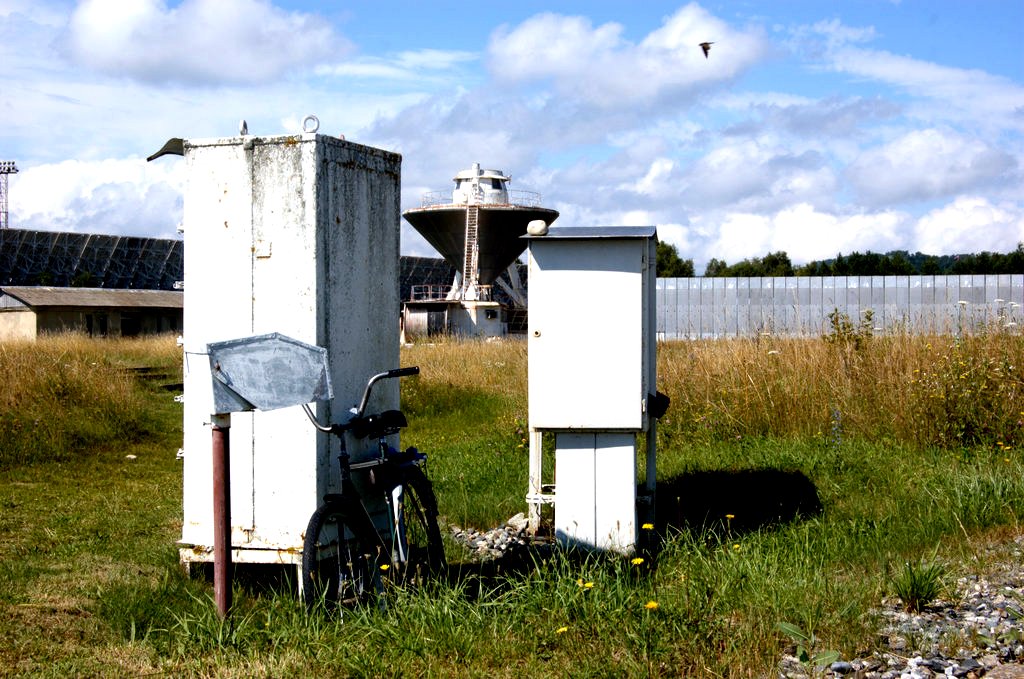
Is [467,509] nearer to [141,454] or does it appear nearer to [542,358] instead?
[542,358]

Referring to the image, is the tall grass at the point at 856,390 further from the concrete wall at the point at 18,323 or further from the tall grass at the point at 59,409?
the concrete wall at the point at 18,323

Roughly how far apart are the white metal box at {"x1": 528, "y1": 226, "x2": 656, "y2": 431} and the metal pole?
97.6 inches

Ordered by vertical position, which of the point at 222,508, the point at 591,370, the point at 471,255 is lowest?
the point at 222,508

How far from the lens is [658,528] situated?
707cm

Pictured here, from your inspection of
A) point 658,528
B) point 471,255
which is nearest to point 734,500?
point 658,528

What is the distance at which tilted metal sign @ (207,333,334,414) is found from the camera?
13.7 feet

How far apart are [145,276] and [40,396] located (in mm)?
45971

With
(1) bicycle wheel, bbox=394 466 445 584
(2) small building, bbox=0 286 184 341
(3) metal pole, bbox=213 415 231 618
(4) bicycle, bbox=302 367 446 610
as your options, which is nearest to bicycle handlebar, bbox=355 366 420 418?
(4) bicycle, bbox=302 367 446 610

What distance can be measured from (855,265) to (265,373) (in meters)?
73.1

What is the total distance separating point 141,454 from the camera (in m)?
11.2

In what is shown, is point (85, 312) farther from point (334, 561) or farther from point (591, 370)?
point (334, 561)

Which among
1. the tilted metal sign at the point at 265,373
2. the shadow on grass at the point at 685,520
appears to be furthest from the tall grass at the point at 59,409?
the tilted metal sign at the point at 265,373

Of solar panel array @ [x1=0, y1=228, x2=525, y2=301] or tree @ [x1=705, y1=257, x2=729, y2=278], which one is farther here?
tree @ [x1=705, y1=257, x2=729, y2=278]

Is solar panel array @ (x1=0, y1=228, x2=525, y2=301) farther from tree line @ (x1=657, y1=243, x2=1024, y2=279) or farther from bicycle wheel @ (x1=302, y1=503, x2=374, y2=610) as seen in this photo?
bicycle wheel @ (x1=302, y1=503, x2=374, y2=610)
